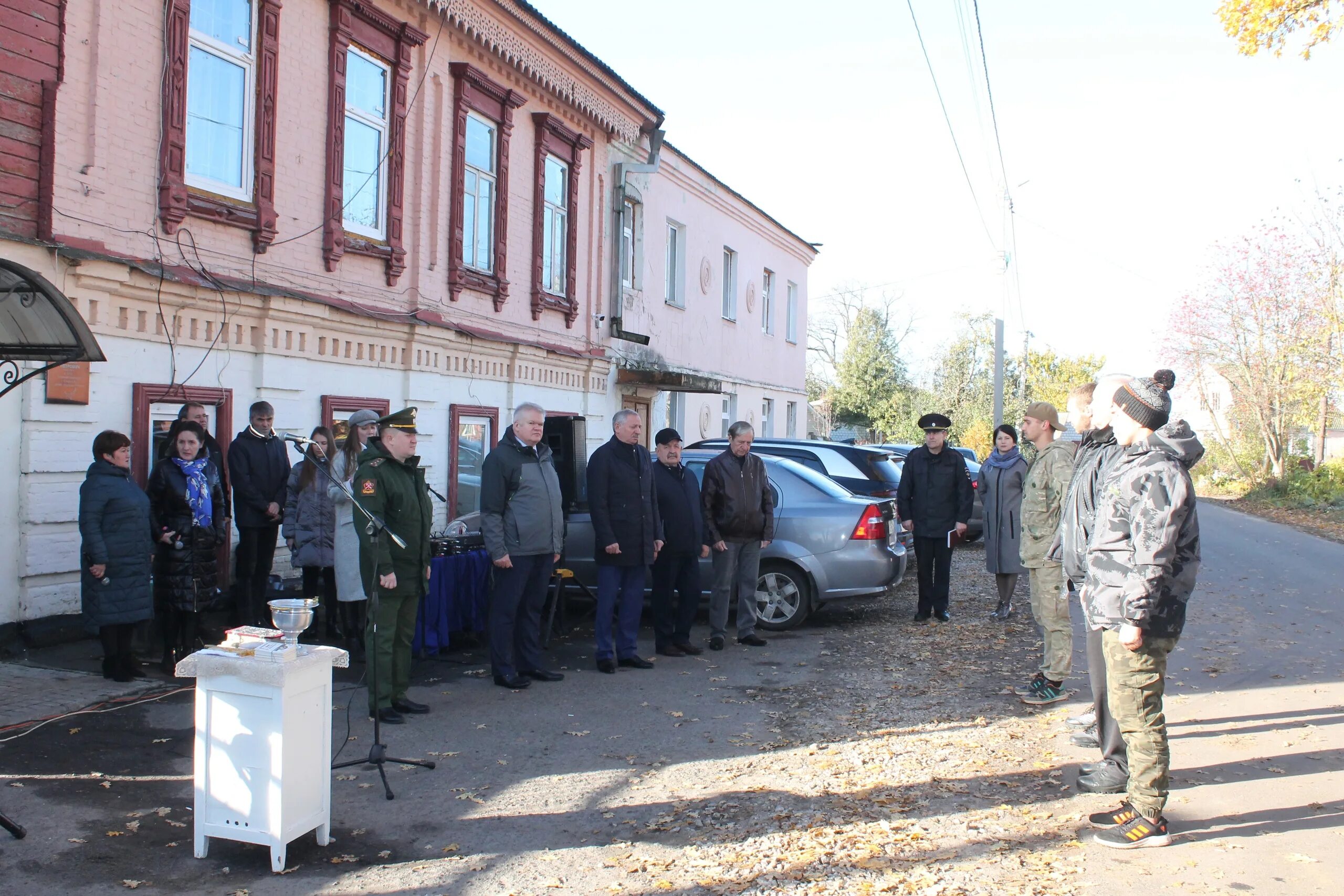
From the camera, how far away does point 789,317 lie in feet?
93.7

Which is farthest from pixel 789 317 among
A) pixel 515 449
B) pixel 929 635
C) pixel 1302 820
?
pixel 1302 820

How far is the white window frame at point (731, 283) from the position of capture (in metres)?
24.0

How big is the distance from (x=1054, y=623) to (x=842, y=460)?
22.7 feet

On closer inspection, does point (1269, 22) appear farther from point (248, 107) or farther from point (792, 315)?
point (792, 315)

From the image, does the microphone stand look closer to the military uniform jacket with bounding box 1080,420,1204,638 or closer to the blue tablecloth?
the blue tablecloth

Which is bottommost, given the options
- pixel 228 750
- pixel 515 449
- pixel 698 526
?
pixel 228 750

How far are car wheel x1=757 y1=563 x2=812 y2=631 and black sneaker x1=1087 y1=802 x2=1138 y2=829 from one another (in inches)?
201

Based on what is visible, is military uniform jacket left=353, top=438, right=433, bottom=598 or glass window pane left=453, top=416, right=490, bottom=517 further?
glass window pane left=453, top=416, right=490, bottom=517

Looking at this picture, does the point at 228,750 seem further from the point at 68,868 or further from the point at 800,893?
the point at 800,893

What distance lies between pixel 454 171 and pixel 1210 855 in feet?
36.7

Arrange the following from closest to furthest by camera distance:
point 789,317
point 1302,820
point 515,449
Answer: point 1302,820 → point 515,449 → point 789,317

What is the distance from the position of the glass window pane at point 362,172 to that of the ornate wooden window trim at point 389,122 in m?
0.12

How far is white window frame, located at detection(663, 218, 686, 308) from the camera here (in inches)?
821

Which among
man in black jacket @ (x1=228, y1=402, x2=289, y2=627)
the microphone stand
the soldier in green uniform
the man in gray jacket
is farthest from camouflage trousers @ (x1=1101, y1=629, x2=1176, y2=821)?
man in black jacket @ (x1=228, y1=402, x2=289, y2=627)
